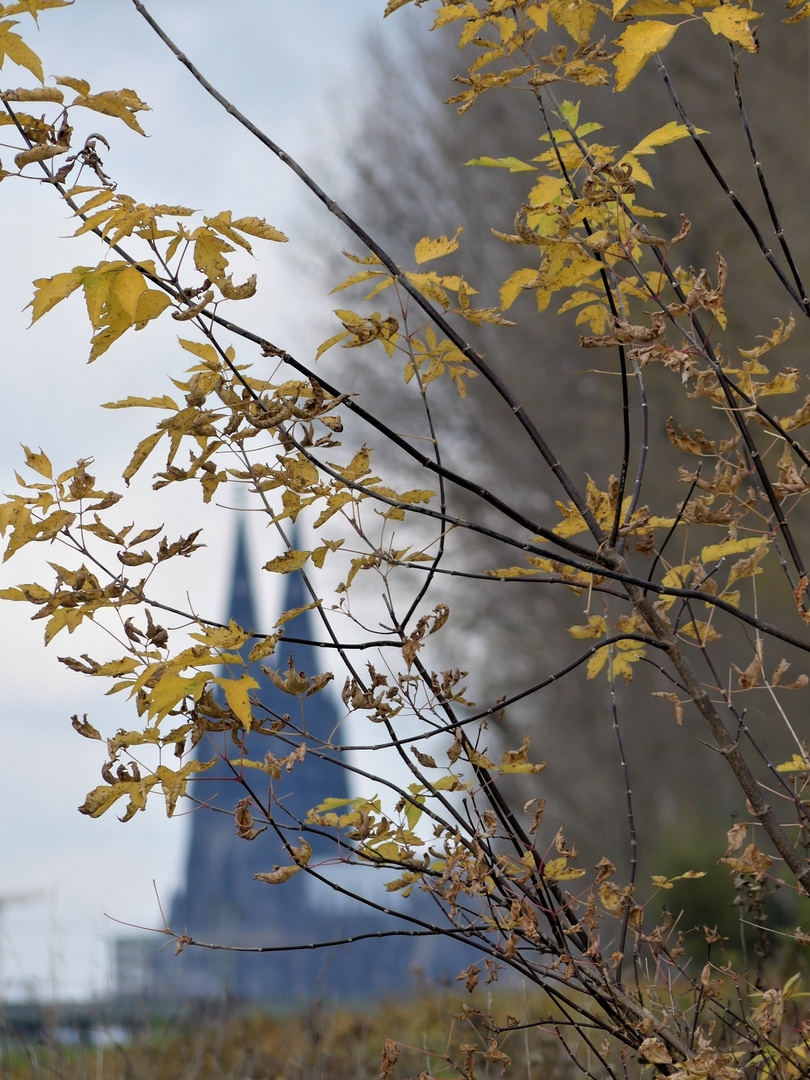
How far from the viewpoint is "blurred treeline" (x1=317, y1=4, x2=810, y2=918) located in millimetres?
6699

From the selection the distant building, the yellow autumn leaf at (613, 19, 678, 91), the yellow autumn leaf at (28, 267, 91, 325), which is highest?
the yellow autumn leaf at (613, 19, 678, 91)

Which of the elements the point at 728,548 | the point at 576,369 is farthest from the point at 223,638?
the point at 576,369

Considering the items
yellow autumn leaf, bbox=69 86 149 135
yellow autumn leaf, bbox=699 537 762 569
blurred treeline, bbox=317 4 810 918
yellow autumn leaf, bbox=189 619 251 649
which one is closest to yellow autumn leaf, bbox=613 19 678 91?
yellow autumn leaf, bbox=69 86 149 135

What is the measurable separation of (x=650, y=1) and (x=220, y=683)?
1066 mm

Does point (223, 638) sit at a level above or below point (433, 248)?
below

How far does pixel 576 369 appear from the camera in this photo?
8.32 meters

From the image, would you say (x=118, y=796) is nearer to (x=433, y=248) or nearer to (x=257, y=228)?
(x=257, y=228)

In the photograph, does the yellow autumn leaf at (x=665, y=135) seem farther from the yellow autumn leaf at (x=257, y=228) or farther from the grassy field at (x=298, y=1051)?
the grassy field at (x=298, y=1051)

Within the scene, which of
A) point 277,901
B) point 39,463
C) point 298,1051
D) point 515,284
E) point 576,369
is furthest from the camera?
point 277,901

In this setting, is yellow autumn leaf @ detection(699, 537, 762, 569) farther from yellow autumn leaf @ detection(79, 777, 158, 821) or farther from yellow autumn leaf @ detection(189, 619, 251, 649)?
yellow autumn leaf @ detection(79, 777, 158, 821)

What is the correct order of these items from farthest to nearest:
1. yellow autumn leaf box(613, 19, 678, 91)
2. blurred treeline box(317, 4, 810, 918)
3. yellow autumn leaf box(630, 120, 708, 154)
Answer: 1. blurred treeline box(317, 4, 810, 918)
2. yellow autumn leaf box(630, 120, 708, 154)
3. yellow autumn leaf box(613, 19, 678, 91)

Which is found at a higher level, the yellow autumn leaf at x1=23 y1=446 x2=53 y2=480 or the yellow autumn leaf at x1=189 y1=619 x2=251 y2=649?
the yellow autumn leaf at x1=23 y1=446 x2=53 y2=480

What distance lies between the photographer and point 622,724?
8273 mm

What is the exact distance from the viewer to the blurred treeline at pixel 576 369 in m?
6.70
